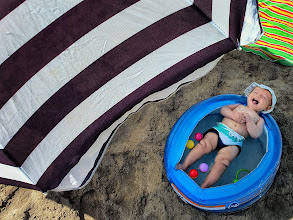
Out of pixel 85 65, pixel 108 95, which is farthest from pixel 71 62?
pixel 108 95

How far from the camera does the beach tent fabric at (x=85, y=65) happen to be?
181 cm

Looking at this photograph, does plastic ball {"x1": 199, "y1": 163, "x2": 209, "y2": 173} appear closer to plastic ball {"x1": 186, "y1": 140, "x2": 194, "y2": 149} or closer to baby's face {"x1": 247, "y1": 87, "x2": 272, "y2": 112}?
plastic ball {"x1": 186, "y1": 140, "x2": 194, "y2": 149}

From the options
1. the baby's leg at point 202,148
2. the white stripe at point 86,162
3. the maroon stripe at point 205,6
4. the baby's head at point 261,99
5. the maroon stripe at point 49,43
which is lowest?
the baby's leg at point 202,148

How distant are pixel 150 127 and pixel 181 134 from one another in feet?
1.47

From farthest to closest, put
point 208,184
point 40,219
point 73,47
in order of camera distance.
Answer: point 40,219
point 208,184
point 73,47

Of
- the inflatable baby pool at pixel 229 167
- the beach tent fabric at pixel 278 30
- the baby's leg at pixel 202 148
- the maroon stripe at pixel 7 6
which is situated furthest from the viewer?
the beach tent fabric at pixel 278 30

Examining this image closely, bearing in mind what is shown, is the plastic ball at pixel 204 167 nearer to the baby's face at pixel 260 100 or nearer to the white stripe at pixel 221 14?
the baby's face at pixel 260 100

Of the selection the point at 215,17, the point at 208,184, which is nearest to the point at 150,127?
the point at 208,184

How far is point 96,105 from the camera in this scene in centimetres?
200

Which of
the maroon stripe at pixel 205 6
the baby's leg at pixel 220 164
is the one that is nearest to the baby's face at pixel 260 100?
the baby's leg at pixel 220 164

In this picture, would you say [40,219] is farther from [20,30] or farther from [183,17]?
[183,17]

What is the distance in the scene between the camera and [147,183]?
10.2 feet

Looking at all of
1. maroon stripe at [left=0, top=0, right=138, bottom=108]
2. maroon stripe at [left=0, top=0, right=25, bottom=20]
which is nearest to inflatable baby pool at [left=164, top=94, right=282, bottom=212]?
maroon stripe at [left=0, top=0, right=138, bottom=108]

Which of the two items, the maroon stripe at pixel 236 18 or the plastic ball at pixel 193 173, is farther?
the plastic ball at pixel 193 173
